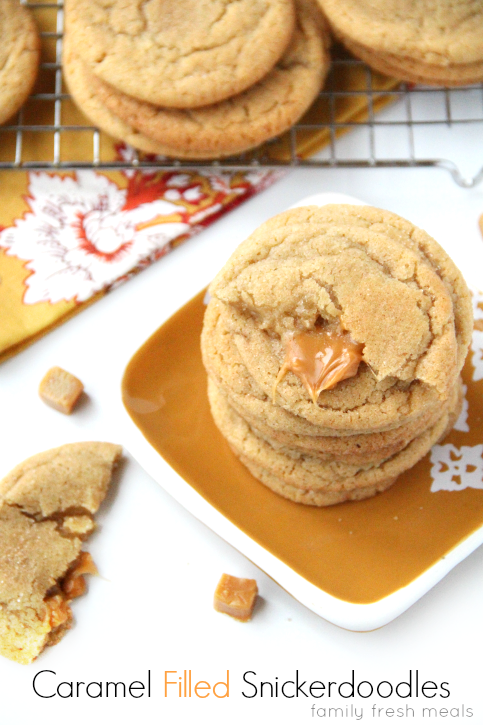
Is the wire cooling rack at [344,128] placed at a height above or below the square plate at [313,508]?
above

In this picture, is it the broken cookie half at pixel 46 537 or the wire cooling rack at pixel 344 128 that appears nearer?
the broken cookie half at pixel 46 537

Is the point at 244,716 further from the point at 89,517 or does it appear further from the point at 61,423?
the point at 61,423

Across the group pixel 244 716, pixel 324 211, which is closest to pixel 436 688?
pixel 244 716

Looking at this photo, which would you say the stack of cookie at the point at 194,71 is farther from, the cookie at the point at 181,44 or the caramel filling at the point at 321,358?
the caramel filling at the point at 321,358

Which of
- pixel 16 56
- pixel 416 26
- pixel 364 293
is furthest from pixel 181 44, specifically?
pixel 364 293

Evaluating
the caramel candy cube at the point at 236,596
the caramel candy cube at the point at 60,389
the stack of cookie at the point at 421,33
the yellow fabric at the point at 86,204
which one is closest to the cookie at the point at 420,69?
the stack of cookie at the point at 421,33

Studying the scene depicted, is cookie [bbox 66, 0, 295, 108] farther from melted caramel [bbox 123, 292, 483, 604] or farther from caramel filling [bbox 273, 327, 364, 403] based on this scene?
caramel filling [bbox 273, 327, 364, 403]

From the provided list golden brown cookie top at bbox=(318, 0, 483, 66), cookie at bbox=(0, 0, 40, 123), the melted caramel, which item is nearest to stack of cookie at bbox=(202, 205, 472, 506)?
the melted caramel
